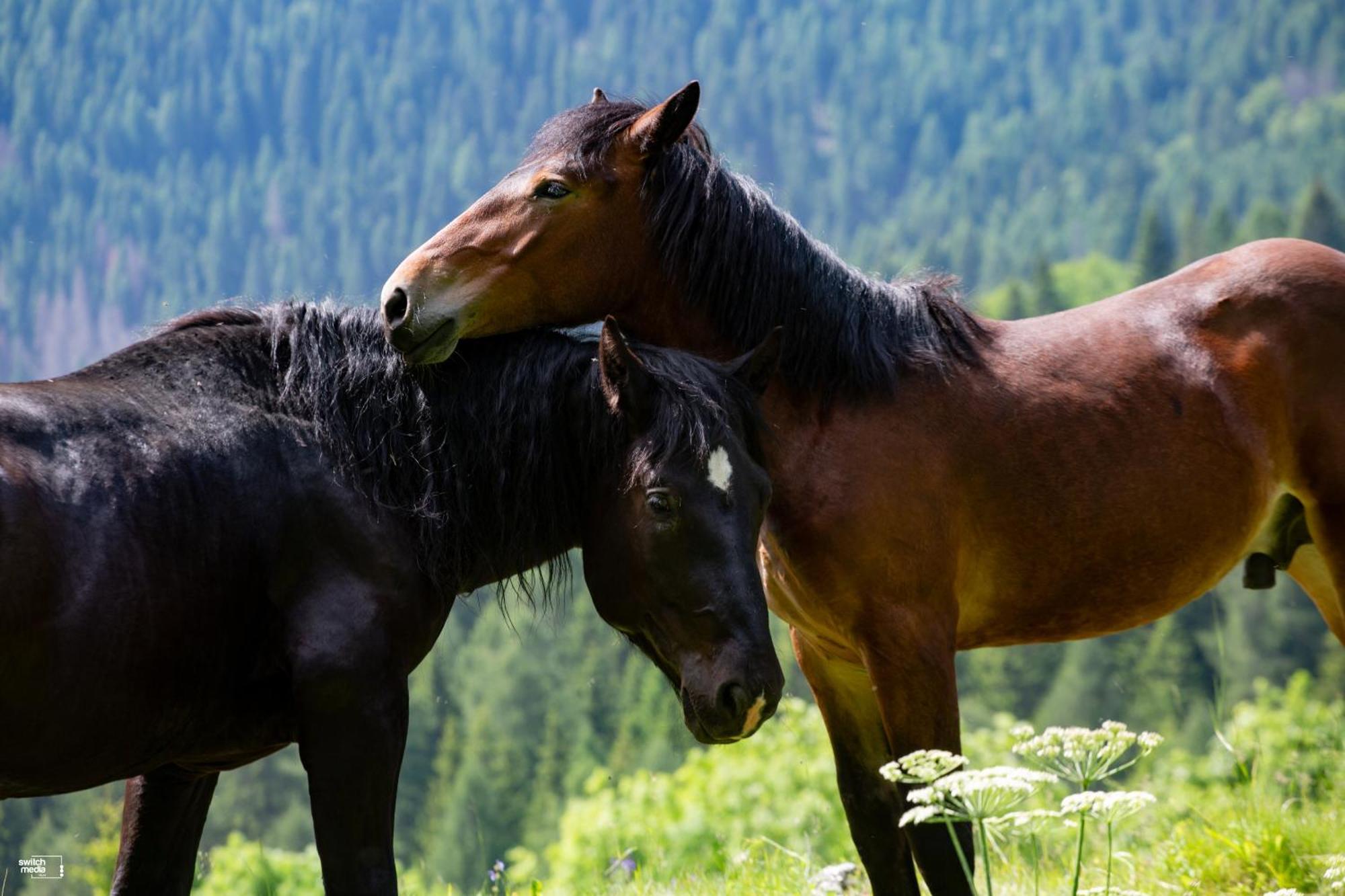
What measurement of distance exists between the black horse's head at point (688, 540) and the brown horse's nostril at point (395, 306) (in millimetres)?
642

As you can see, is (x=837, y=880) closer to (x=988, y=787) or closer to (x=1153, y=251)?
(x=988, y=787)

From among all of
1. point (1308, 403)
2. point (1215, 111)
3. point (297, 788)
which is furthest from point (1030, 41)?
point (1308, 403)

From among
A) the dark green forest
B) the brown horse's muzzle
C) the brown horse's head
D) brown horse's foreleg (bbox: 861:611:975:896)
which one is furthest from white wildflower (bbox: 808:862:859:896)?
the dark green forest

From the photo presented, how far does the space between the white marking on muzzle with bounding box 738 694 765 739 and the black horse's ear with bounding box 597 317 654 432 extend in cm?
76

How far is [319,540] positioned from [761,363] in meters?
1.30

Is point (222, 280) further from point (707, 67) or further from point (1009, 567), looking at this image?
point (1009, 567)

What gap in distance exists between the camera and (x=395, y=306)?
11.7ft

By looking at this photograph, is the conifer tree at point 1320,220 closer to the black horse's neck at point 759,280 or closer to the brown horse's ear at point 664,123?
the black horse's neck at point 759,280

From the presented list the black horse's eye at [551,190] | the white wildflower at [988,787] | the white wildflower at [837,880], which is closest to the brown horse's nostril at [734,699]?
the white wildflower at [988,787]

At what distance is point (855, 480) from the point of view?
12.5ft

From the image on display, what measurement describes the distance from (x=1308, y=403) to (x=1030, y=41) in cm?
8647

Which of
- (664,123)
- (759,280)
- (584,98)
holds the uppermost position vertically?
(584,98)

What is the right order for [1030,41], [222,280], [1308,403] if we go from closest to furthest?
[1308,403], [222,280], [1030,41]

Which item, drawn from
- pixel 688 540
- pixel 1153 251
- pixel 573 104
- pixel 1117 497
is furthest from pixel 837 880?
pixel 573 104
